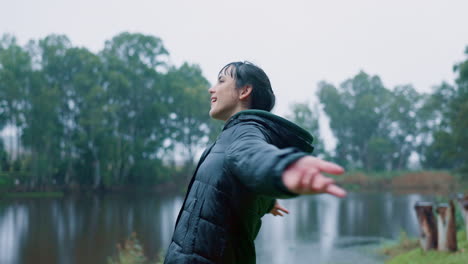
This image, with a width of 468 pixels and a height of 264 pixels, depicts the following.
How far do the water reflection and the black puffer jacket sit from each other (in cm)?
660

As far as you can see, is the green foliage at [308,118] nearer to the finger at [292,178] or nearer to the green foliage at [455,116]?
the green foliage at [455,116]

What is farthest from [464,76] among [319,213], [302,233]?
[302,233]

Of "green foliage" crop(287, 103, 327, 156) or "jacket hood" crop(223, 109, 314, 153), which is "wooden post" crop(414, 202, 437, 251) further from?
"green foliage" crop(287, 103, 327, 156)

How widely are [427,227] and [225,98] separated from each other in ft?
18.0

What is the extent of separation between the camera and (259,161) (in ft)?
3.77

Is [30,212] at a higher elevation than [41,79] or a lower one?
lower

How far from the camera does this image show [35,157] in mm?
24422

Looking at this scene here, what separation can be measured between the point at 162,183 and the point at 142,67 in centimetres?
873

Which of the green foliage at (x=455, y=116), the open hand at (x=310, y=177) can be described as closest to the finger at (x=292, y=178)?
the open hand at (x=310, y=177)

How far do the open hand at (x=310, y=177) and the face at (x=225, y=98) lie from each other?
2.26 feet

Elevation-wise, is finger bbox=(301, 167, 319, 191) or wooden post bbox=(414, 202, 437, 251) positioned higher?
finger bbox=(301, 167, 319, 191)

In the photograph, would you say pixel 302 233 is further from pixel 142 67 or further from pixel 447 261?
pixel 142 67

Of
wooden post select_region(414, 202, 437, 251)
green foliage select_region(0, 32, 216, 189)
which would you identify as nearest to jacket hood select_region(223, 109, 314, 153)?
wooden post select_region(414, 202, 437, 251)

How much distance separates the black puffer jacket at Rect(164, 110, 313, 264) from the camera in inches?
55.8
